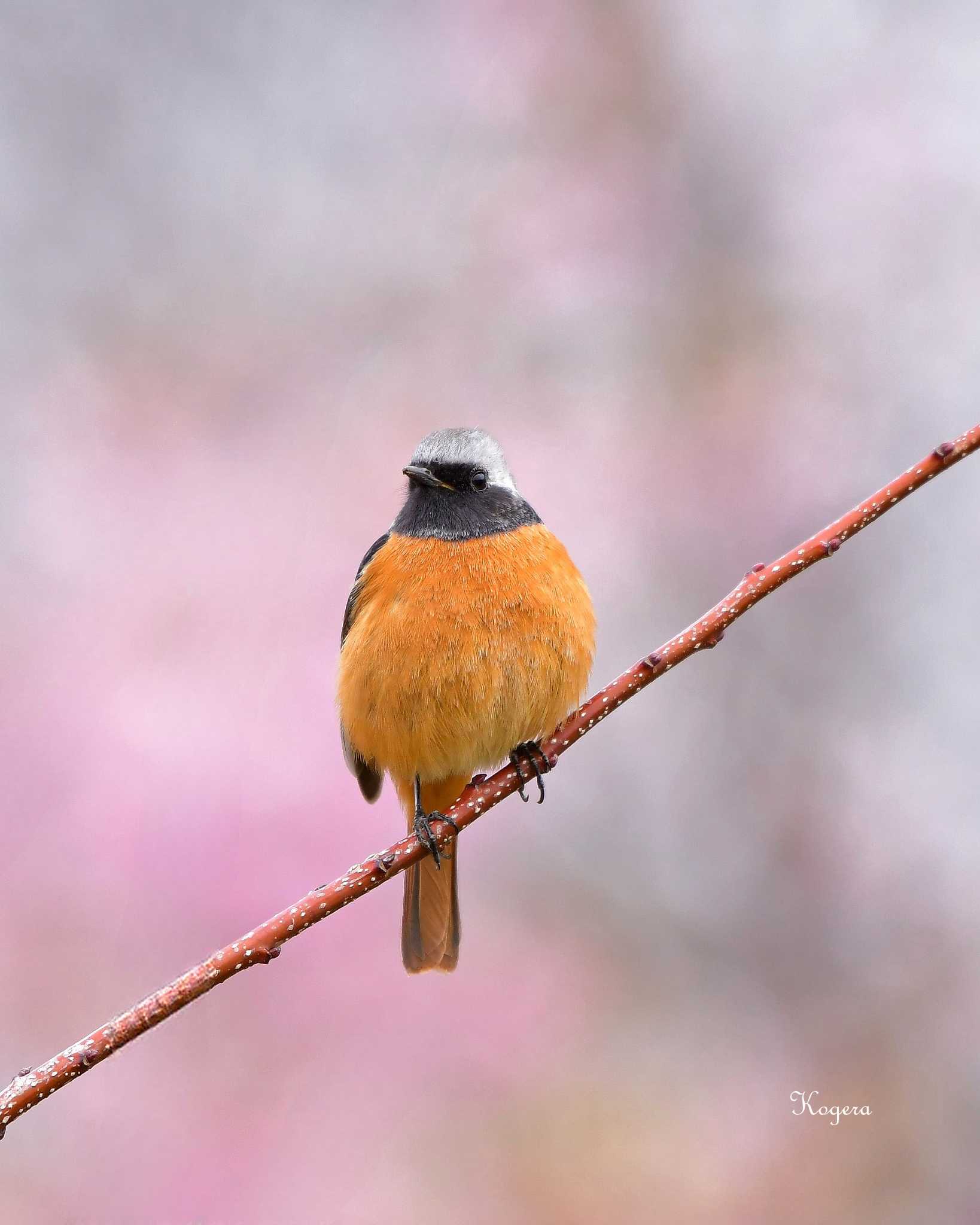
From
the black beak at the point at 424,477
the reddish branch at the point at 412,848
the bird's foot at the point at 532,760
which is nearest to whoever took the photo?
the reddish branch at the point at 412,848

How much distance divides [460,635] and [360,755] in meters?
0.62

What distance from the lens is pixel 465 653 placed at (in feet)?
10.8

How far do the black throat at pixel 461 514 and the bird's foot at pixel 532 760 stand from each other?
0.60m

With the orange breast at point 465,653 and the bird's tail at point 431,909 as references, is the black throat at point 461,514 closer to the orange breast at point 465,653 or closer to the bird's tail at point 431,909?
the orange breast at point 465,653

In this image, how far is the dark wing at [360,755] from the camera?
3721mm

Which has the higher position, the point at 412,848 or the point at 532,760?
the point at 532,760

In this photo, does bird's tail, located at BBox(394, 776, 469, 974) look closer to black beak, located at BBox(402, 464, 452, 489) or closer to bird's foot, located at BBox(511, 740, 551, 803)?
bird's foot, located at BBox(511, 740, 551, 803)

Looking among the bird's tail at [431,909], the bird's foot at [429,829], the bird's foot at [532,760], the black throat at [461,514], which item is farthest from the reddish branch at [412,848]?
the bird's tail at [431,909]

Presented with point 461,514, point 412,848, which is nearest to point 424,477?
point 461,514

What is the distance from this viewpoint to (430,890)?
13.0 ft

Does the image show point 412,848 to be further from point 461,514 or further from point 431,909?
point 431,909

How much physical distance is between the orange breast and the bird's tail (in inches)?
11.8

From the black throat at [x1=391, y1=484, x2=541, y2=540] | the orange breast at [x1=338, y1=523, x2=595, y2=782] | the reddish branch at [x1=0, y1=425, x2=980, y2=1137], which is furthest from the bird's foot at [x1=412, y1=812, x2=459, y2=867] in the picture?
the black throat at [x1=391, y1=484, x2=541, y2=540]

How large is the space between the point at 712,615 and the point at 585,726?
40cm
